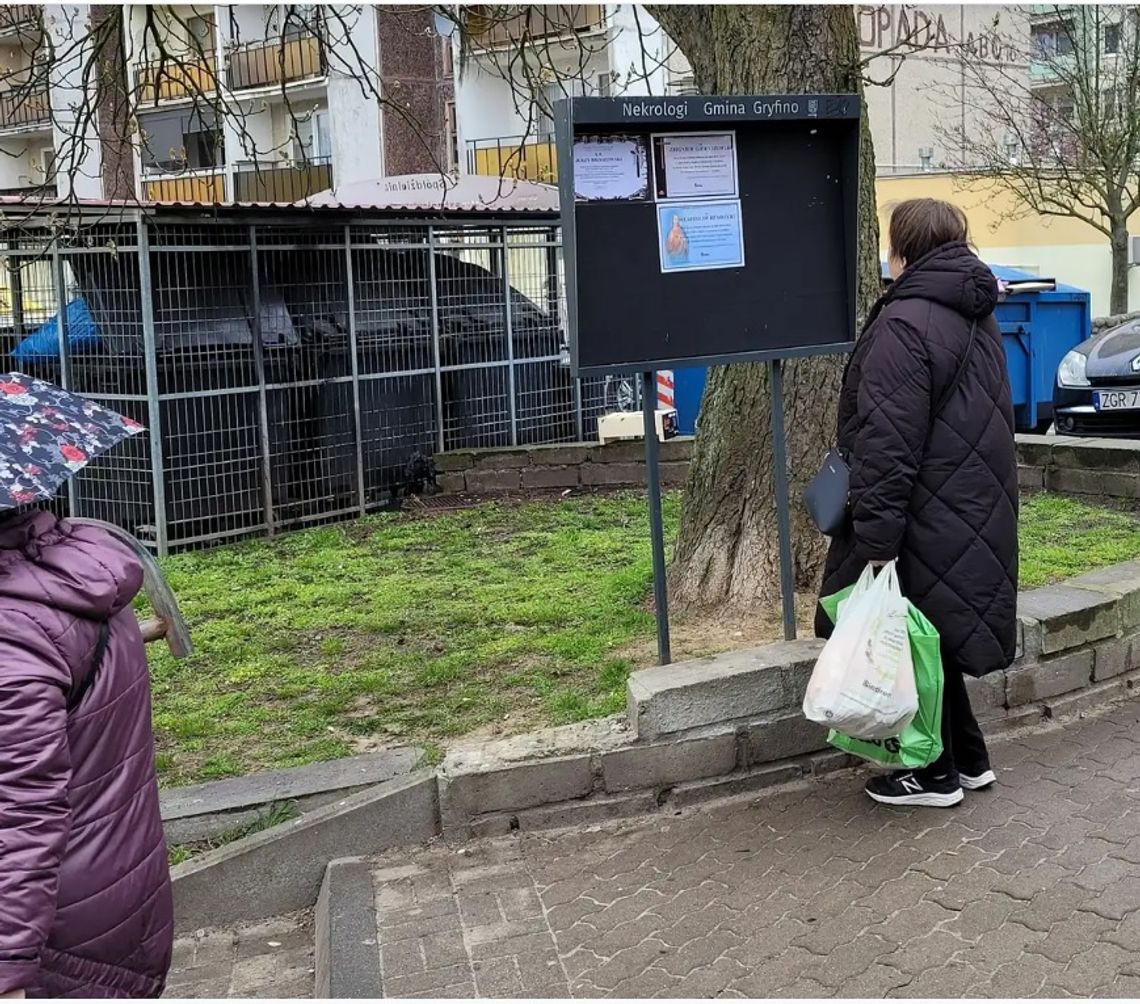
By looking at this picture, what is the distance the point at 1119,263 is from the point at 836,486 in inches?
909

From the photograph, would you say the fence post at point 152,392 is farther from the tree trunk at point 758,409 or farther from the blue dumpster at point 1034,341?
the blue dumpster at point 1034,341

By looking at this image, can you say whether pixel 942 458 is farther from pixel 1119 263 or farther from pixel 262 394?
pixel 1119 263

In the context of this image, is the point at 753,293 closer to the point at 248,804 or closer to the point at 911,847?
the point at 911,847

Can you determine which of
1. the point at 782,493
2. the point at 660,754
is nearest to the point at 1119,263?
the point at 782,493

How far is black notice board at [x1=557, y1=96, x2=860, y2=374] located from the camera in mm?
4562

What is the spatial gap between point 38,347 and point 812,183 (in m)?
6.96

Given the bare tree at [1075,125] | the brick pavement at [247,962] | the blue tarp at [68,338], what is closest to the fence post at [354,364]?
the blue tarp at [68,338]

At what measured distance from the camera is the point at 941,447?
4.23m

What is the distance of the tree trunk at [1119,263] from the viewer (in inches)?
961

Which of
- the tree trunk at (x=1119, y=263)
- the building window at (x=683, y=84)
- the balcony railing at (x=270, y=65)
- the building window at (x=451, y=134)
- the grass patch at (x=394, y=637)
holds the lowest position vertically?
the grass patch at (x=394, y=637)

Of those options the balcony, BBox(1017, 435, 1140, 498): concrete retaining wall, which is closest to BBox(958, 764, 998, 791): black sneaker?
BBox(1017, 435, 1140, 498): concrete retaining wall

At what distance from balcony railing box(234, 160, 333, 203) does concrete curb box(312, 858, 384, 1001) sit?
3059 cm

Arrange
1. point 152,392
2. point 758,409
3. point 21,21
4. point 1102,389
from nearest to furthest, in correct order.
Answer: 1. point 758,409
2. point 21,21
3. point 152,392
4. point 1102,389

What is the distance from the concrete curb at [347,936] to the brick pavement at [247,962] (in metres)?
0.09
